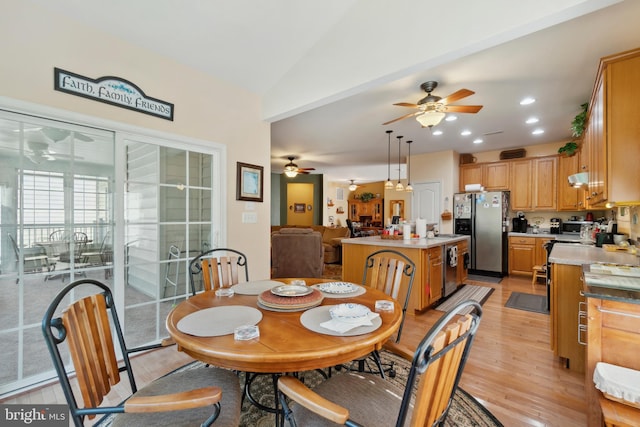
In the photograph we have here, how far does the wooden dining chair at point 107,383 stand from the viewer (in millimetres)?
910

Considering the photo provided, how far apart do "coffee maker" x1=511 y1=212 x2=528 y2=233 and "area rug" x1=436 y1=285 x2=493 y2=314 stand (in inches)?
73.4

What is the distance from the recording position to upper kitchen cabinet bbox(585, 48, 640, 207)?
1.93 meters

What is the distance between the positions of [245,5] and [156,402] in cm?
270

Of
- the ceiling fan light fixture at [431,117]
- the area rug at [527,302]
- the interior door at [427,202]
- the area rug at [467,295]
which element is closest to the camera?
the ceiling fan light fixture at [431,117]

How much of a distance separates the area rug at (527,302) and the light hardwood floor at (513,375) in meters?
0.43

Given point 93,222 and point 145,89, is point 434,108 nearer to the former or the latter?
point 145,89

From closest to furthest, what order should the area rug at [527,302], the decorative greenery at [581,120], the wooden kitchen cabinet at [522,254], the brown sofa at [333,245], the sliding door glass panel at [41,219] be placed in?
the sliding door glass panel at [41,219] < the decorative greenery at [581,120] < the area rug at [527,302] < the wooden kitchen cabinet at [522,254] < the brown sofa at [333,245]

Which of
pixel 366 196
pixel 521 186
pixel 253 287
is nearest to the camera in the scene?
pixel 253 287

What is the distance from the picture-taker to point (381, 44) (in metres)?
2.21

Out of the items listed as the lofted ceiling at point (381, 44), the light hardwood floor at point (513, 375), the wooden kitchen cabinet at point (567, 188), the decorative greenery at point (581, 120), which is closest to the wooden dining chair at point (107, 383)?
the light hardwood floor at point (513, 375)

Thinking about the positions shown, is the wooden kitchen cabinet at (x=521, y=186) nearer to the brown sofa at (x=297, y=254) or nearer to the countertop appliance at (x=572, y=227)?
the countertop appliance at (x=572, y=227)

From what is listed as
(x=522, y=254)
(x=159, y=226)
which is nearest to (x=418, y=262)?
(x=159, y=226)

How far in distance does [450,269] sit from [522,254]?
7.87ft

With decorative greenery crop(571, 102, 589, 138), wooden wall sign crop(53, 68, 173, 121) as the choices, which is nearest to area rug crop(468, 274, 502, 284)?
decorative greenery crop(571, 102, 589, 138)
